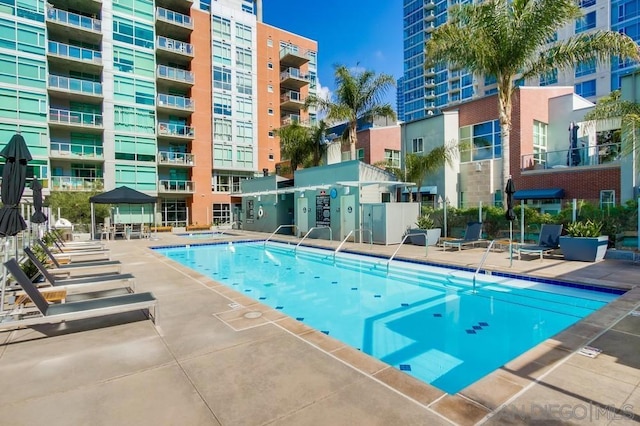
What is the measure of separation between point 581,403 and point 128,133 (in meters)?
35.8

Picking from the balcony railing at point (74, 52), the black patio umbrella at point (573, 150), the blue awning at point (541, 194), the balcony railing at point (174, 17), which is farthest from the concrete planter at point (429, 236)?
the balcony railing at point (174, 17)

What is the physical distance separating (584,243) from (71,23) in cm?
3815

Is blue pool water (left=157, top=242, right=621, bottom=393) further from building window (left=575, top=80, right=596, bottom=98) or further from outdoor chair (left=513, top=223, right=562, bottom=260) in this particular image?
building window (left=575, top=80, right=596, bottom=98)

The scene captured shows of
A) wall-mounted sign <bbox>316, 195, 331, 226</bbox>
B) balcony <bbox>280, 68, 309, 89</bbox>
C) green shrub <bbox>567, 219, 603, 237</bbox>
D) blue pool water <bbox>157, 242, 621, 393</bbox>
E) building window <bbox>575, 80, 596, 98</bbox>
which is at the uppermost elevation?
balcony <bbox>280, 68, 309, 89</bbox>

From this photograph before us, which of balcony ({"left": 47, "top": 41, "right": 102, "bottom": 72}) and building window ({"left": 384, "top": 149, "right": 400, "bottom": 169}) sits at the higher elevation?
balcony ({"left": 47, "top": 41, "right": 102, "bottom": 72})

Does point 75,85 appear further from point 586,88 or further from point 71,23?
point 586,88

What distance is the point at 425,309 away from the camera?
735cm

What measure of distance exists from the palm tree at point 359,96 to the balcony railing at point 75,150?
2189 cm

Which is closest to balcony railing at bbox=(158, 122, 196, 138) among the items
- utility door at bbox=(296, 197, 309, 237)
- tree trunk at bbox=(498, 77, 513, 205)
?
utility door at bbox=(296, 197, 309, 237)

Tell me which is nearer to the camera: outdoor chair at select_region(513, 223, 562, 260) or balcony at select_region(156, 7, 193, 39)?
outdoor chair at select_region(513, 223, 562, 260)

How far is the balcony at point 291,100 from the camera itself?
42188 mm

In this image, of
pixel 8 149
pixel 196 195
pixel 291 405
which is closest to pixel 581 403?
pixel 291 405

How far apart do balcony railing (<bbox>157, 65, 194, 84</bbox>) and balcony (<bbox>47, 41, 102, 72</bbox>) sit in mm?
4966

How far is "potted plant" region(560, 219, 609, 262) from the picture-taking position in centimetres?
1017
